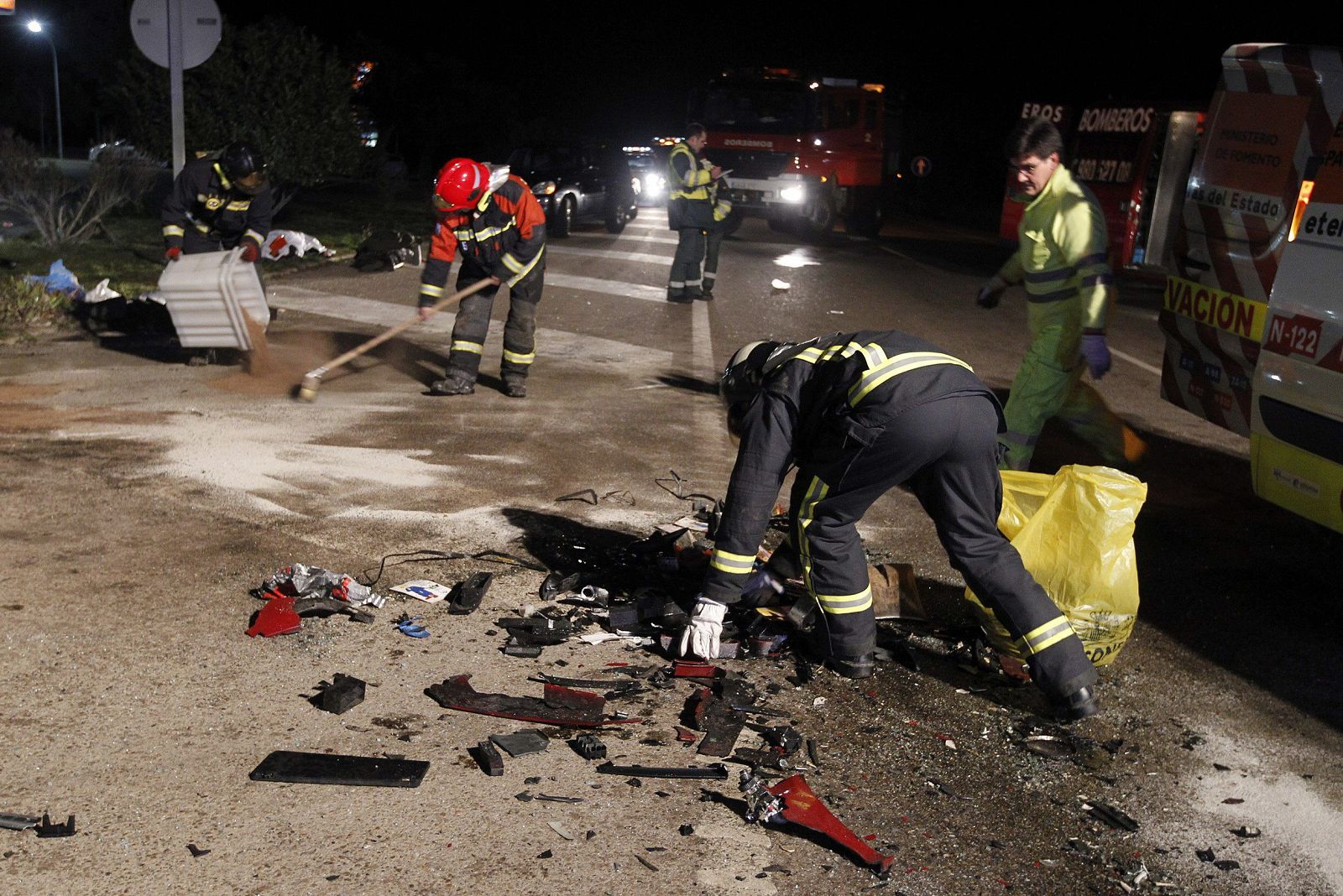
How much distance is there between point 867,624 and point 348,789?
1793 millimetres

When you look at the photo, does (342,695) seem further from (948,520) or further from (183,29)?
(183,29)

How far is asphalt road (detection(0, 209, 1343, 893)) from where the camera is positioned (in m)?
3.07

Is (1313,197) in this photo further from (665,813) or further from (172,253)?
(172,253)

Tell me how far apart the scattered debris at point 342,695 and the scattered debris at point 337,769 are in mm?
269

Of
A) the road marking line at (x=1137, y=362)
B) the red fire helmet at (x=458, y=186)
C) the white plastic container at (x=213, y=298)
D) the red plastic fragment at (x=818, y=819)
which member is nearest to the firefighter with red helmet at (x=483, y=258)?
the red fire helmet at (x=458, y=186)

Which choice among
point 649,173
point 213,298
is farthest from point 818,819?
point 649,173

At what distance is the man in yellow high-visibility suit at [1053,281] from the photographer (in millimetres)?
5477

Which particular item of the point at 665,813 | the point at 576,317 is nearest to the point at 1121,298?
the point at 576,317

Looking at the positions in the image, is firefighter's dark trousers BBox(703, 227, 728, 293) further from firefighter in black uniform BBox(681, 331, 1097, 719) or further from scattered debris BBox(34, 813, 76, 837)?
scattered debris BBox(34, 813, 76, 837)

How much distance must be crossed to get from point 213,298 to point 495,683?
4.77 metres

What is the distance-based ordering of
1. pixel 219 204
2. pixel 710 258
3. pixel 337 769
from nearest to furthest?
pixel 337 769, pixel 219 204, pixel 710 258

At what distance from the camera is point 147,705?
3.68 metres

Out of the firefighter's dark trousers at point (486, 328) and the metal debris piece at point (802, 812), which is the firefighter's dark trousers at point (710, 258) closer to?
the firefighter's dark trousers at point (486, 328)

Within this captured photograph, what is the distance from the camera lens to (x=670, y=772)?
3463mm
